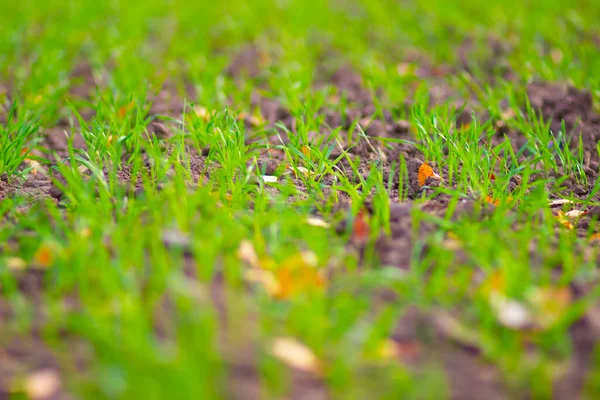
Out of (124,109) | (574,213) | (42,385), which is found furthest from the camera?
(124,109)

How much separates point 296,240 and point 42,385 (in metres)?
0.81

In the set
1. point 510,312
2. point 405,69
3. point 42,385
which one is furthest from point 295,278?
point 405,69

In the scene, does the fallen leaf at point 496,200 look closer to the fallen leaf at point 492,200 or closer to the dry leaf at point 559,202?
the fallen leaf at point 492,200

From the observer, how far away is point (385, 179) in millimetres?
2617

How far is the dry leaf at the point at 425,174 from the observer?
2.55m

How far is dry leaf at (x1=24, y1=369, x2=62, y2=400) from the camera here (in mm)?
1396

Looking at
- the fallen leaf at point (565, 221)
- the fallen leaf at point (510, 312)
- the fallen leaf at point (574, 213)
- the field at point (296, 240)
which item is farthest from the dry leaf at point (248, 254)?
the fallen leaf at point (574, 213)

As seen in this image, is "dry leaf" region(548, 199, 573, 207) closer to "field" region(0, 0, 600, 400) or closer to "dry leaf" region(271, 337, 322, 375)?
"field" region(0, 0, 600, 400)

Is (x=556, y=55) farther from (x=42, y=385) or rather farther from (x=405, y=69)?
(x=42, y=385)

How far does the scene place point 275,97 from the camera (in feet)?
11.4

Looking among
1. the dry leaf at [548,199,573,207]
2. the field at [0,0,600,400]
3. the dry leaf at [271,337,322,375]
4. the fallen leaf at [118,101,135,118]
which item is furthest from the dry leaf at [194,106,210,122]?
the dry leaf at [271,337,322,375]

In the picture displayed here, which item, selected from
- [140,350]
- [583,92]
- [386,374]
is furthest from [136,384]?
[583,92]

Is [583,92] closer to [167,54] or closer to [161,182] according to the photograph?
[161,182]

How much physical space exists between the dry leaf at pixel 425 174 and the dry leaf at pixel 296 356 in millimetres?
1206
